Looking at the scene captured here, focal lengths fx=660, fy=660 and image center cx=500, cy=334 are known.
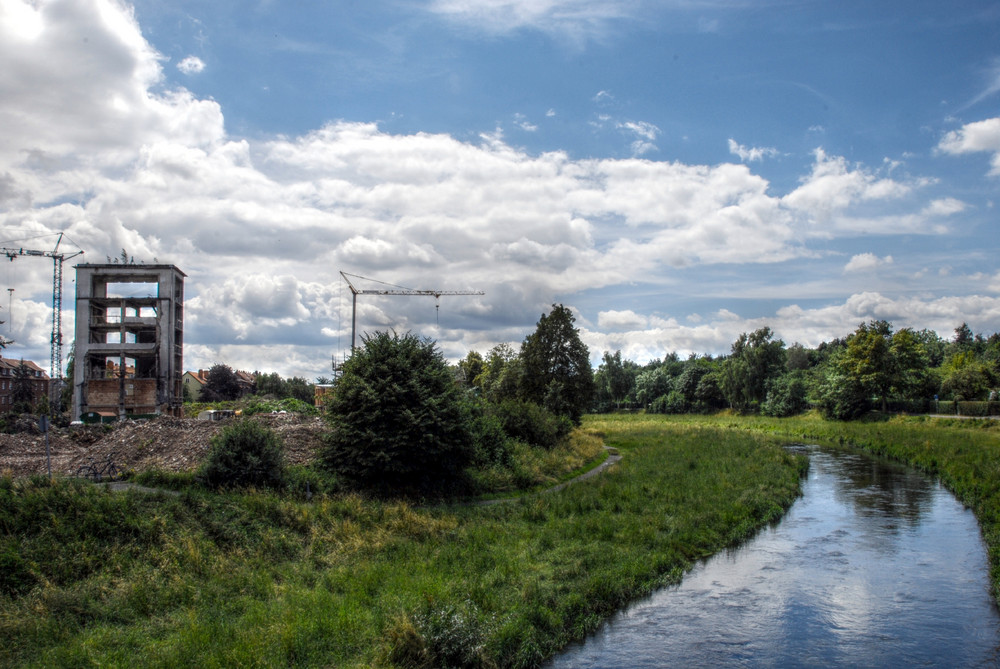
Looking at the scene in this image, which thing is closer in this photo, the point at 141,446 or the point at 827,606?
the point at 827,606

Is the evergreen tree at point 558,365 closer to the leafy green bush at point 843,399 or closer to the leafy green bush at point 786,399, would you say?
the leafy green bush at point 843,399

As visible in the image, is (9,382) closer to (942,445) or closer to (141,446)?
(141,446)

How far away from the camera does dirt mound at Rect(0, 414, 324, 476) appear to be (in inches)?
1018

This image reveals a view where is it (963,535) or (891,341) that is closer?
(963,535)

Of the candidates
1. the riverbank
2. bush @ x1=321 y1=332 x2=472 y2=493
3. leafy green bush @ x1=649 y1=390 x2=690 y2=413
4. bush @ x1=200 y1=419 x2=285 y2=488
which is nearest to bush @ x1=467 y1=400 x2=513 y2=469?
bush @ x1=321 y1=332 x2=472 y2=493

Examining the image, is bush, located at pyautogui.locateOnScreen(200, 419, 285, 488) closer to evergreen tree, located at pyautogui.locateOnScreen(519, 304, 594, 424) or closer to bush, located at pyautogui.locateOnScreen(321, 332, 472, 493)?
bush, located at pyautogui.locateOnScreen(321, 332, 472, 493)

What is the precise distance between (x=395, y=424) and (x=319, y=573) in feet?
29.6

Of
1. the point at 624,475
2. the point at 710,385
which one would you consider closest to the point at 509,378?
the point at 624,475

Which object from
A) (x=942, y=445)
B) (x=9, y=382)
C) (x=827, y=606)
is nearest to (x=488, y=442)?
(x=827, y=606)

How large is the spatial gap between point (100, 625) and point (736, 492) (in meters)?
22.9

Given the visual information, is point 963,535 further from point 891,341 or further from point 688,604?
point 891,341

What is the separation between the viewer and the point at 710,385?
9731 centimetres

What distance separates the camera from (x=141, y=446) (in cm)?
2745

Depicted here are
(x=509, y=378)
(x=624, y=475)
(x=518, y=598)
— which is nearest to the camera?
(x=518, y=598)
